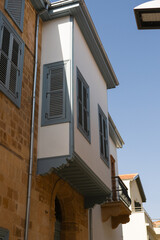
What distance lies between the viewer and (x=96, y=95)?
41.7 feet

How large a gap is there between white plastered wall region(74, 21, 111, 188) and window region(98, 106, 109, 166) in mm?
322

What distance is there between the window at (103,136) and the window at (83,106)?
172 centimetres

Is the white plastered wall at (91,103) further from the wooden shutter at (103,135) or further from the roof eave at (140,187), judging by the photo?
the roof eave at (140,187)

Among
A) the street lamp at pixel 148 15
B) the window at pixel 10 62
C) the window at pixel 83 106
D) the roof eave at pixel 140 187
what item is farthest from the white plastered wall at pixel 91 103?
the roof eave at pixel 140 187

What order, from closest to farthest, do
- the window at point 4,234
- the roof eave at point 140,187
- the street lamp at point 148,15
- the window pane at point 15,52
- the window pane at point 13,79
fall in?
the street lamp at point 148,15, the window at point 4,234, the window pane at point 13,79, the window pane at point 15,52, the roof eave at point 140,187

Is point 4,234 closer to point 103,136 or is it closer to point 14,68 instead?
point 14,68

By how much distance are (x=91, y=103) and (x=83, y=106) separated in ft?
3.66

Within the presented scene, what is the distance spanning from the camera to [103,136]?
13.0 m

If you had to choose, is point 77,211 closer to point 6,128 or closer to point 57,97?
point 57,97

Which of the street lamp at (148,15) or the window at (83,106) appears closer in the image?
the street lamp at (148,15)

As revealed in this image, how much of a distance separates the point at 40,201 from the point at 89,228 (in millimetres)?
4455

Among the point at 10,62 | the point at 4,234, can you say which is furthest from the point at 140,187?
the point at 4,234

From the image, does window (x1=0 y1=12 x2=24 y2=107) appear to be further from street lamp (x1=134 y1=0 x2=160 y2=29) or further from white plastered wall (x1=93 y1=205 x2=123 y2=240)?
white plastered wall (x1=93 y1=205 x2=123 y2=240)

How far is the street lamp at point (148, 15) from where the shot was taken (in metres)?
4.23
